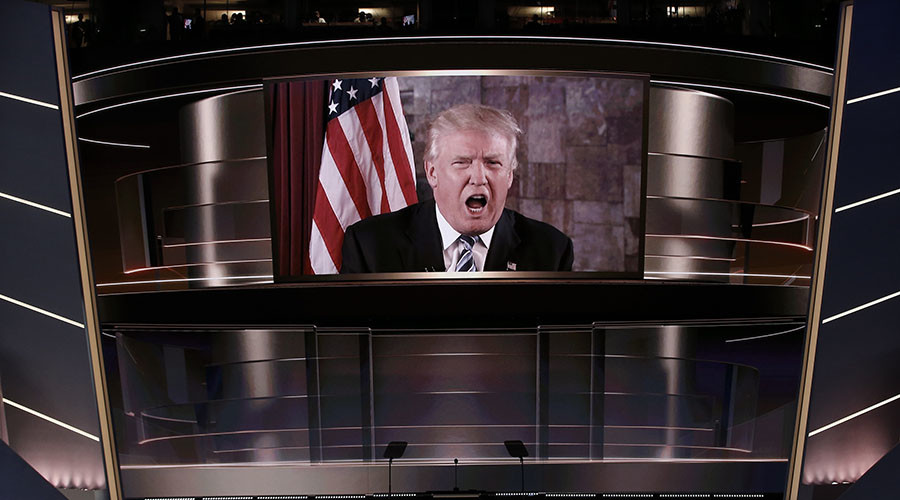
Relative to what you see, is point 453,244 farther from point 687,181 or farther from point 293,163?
point 687,181

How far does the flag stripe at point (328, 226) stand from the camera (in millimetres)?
4883

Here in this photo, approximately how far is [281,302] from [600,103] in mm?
2657

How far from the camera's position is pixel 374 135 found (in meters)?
4.86

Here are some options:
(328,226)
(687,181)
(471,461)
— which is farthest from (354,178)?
(687,181)

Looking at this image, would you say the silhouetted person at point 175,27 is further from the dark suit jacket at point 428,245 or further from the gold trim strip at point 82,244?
the gold trim strip at point 82,244

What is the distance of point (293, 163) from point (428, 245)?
1124 mm

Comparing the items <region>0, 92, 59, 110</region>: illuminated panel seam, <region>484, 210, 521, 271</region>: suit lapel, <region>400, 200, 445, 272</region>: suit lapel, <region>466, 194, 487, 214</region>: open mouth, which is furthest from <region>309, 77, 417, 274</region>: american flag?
<region>0, 92, 59, 110</region>: illuminated panel seam

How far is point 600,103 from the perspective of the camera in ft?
15.2

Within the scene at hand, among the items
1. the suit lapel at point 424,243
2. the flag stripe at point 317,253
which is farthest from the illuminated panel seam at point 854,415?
the flag stripe at point 317,253

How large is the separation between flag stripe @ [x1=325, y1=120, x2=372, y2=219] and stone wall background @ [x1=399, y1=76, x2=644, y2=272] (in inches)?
16.7

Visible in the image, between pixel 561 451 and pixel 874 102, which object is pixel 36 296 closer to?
pixel 874 102

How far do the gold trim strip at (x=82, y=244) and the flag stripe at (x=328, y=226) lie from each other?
12.3 feet

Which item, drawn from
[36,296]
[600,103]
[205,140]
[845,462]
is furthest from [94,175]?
[845,462]

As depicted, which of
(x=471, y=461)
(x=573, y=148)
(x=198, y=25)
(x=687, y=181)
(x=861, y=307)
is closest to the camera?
(x=861, y=307)
